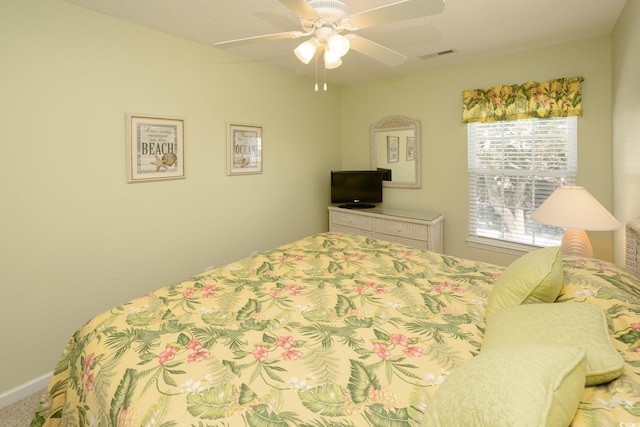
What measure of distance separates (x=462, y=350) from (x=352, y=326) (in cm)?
45

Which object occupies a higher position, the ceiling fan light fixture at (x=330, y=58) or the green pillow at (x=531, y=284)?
the ceiling fan light fixture at (x=330, y=58)

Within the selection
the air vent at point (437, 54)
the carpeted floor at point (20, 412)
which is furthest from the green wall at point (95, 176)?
the air vent at point (437, 54)

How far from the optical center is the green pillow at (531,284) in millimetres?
1475

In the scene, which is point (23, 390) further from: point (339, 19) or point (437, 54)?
point (437, 54)

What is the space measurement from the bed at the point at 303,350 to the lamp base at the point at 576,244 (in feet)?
2.43

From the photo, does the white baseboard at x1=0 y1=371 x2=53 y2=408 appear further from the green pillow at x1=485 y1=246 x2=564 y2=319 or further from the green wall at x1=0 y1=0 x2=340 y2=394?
the green pillow at x1=485 y1=246 x2=564 y2=319

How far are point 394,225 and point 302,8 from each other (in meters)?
2.76

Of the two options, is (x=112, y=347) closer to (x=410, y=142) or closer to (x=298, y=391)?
(x=298, y=391)

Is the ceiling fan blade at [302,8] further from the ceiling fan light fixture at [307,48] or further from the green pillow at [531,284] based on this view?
the green pillow at [531,284]

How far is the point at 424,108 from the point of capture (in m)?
4.04

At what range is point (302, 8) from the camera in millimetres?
1591

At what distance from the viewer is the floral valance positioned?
10.0 feet

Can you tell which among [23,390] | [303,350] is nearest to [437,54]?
[303,350]

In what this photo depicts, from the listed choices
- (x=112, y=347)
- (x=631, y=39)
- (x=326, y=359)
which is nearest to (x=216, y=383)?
(x=326, y=359)
